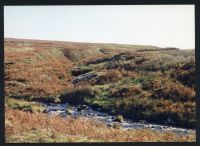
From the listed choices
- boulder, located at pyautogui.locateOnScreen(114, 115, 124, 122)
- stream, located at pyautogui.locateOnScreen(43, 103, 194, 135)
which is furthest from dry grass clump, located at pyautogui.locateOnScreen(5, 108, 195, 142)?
boulder, located at pyautogui.locateOnScreen(114, 115, 124, 122)

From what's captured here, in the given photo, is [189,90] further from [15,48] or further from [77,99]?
[15,48]

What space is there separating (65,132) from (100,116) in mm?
947

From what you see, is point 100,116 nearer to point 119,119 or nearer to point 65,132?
point 119,119

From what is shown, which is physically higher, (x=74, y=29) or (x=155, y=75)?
(x=74, y=29)

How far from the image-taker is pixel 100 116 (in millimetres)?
14188

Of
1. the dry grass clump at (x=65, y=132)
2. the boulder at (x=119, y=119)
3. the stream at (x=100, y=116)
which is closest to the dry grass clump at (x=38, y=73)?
the stream at (x=100, y=116)

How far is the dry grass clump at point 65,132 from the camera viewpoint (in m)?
13.9

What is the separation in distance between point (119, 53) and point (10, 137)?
3350mm

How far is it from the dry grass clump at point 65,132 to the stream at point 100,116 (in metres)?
0.11

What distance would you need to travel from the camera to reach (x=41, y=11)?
14227 millimetres

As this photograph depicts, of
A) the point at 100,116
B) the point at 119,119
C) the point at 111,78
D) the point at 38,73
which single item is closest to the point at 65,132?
the point at 100,116

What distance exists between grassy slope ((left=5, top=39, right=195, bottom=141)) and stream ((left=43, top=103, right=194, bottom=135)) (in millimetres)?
157

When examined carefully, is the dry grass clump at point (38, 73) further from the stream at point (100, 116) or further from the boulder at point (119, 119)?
the boulder at point (119, 119)

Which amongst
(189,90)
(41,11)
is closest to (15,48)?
(41,11)
